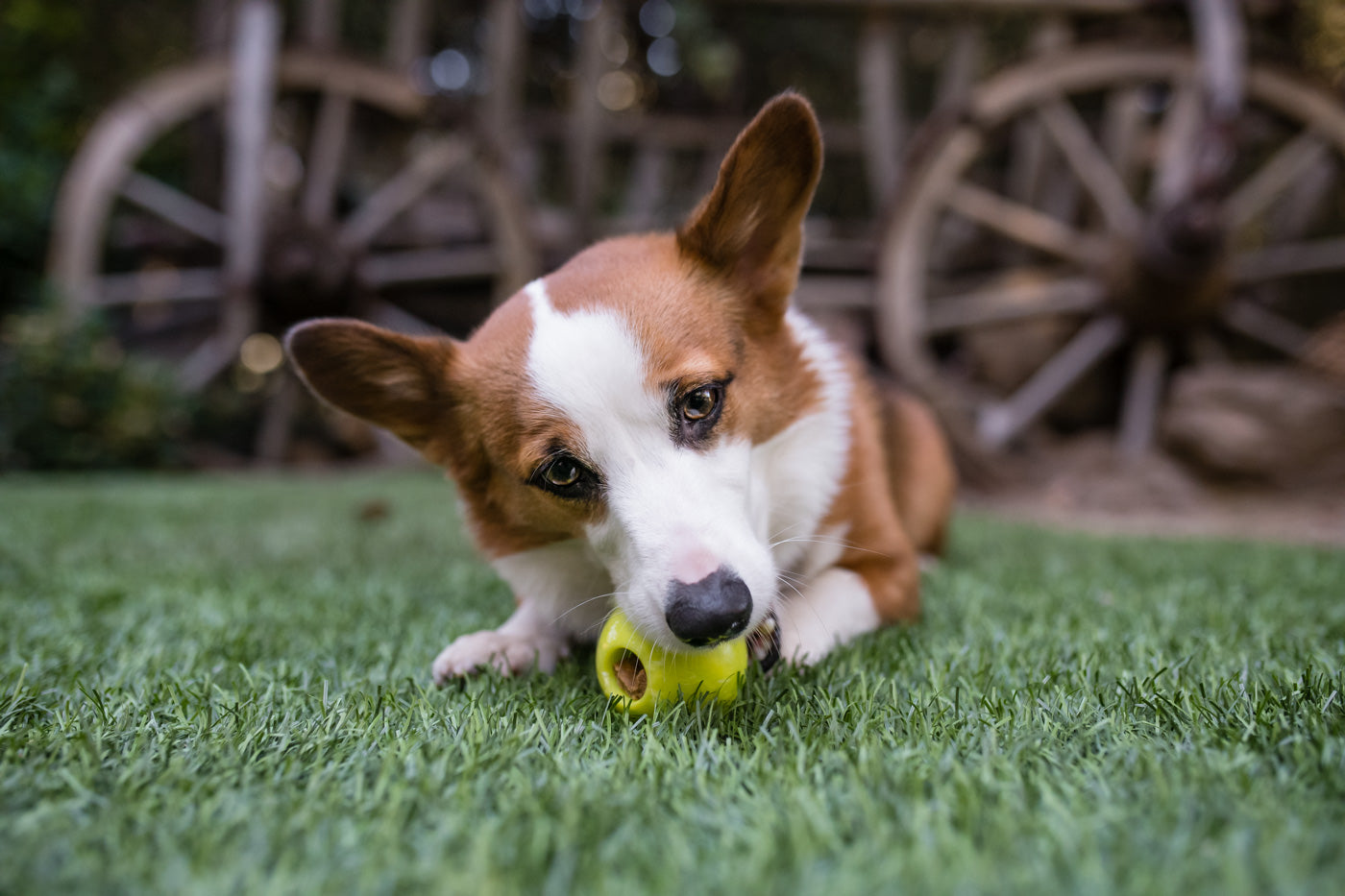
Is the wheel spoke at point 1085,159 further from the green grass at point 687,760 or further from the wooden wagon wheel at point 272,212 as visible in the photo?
the wooden wagon wheel at point 272,212

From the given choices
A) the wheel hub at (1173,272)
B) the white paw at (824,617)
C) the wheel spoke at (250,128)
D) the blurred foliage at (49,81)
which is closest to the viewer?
the white paw at (824,617)

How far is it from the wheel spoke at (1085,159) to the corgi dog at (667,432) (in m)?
3.48

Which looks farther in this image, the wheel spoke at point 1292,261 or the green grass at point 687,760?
the wheel spoke at point 1292,261

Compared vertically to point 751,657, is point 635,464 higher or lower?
higher

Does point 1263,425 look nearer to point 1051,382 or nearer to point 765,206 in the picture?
point 1051,382

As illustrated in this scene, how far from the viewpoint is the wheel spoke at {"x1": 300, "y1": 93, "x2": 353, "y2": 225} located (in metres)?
5.83

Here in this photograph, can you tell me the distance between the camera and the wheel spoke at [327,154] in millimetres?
5832

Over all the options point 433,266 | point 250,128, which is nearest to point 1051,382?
point 433,266

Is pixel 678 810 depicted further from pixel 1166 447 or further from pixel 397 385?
pixel 1166 447

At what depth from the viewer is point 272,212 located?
5648mm

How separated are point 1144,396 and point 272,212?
5959 millimetres

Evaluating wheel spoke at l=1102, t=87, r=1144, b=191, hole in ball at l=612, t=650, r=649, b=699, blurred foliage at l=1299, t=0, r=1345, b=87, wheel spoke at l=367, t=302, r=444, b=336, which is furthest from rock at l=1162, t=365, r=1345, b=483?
wheel spoke at l=367, t=302, r=444, b=336

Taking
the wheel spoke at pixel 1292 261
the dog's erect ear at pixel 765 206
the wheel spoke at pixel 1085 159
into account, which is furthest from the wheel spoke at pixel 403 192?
the wheel spoke at pixel 1292 261

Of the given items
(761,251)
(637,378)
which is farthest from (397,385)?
(761,251)
